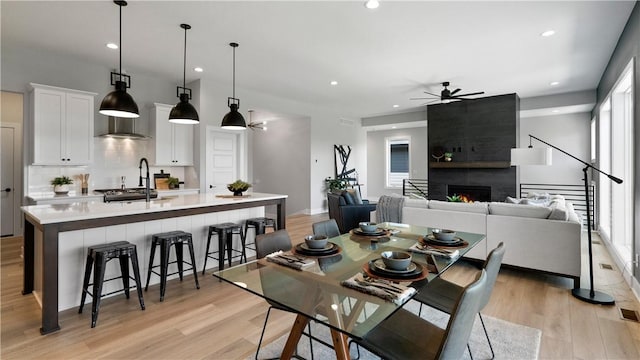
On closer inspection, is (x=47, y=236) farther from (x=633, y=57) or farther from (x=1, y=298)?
(x=633, y=57)

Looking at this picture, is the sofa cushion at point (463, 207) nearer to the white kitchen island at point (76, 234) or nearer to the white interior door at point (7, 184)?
the white kitchen island at point (76, 234)

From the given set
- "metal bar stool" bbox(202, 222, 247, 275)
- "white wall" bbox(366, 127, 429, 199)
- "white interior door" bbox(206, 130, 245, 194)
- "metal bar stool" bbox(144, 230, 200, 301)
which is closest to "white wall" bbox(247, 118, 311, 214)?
"white interior door" bbox(206, 130, 245, 194)

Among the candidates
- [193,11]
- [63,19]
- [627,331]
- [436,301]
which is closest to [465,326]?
[436,301]

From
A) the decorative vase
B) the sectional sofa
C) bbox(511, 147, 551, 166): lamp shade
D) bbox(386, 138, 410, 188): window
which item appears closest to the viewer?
the sectional sofa

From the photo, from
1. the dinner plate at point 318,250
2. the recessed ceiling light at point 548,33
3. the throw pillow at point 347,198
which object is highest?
the recessed ceiling light at point 548,33

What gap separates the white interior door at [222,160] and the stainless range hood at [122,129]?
1167 millimetres

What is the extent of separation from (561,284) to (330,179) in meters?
5.94

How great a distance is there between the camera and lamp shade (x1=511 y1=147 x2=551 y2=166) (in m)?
4.84

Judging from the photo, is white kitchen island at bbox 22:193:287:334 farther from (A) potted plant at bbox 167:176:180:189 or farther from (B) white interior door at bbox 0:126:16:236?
(B) white interior door at bbox 0:126:16:236

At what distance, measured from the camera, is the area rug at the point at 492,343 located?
211 cm

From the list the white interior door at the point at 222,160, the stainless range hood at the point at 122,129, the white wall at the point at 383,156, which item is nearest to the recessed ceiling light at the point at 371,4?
the white interior door at the point at 222,160

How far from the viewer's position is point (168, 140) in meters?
5.71

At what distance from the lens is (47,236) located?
2404mm

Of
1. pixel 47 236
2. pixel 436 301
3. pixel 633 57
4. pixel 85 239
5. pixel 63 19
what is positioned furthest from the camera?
pixel 63 19
